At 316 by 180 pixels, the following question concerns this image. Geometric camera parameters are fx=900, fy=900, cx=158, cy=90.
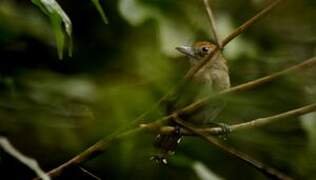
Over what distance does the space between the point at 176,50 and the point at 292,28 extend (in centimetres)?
35

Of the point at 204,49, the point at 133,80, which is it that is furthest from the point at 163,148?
the point at 204,49

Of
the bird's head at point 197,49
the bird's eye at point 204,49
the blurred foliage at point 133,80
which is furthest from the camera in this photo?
the bird's eye at point 204,49

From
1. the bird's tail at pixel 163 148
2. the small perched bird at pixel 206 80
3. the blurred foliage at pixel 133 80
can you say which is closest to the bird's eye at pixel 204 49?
the small perched bird at pixel 206 80

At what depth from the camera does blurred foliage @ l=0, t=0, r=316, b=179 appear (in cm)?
235

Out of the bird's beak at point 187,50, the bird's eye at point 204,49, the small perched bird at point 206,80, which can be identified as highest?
the bird's beak at point 187,50

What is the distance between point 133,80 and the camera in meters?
2.44

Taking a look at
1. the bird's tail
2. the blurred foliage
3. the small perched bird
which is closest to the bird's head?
the small perched bird

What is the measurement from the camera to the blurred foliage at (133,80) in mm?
2346

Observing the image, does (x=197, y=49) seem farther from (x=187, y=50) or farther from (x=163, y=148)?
(x=163, y=148)

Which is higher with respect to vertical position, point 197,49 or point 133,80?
point 133,80

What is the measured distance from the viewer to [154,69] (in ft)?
7.86

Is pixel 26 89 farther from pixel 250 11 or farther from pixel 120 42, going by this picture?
pixel 250 11

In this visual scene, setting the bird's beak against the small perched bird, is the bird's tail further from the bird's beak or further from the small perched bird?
the bird's beak

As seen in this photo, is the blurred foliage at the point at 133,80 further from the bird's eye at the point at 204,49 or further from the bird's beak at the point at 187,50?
the bird's eye at the point at 204,49
